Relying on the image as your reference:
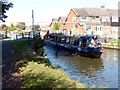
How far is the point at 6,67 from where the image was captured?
13.6 m

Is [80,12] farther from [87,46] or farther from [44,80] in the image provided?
[44,80]

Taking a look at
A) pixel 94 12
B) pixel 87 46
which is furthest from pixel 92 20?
pixel 87 46

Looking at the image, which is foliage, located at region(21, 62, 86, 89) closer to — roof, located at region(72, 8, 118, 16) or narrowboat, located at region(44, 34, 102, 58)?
narrowboat, located at region(44, 34, 102, 58)

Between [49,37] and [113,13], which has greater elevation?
[113,13]

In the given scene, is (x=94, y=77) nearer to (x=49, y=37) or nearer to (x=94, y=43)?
(x=94, y=43)

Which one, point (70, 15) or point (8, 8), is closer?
point (8, 8)

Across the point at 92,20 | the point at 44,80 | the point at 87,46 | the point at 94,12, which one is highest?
the point at 94,12

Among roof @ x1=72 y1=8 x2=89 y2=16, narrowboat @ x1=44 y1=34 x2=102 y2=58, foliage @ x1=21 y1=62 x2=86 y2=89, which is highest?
roof @ x1=72 y1=8 x2=89 y2=16

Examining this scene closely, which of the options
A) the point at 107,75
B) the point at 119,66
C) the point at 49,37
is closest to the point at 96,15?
the point at 49,37

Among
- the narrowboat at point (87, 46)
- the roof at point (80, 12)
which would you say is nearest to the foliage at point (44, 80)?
the narrowboat at point (87, 46)

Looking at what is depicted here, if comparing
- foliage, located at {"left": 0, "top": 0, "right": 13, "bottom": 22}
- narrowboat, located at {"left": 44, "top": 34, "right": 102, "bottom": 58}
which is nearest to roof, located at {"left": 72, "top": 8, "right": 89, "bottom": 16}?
narrowboat, located at {"left": 44, "top": 34, "right": 102, "bottom": 58}

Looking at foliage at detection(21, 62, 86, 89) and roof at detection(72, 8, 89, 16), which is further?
roof at detection(72, 8, 89, 16)

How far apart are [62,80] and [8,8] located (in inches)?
332

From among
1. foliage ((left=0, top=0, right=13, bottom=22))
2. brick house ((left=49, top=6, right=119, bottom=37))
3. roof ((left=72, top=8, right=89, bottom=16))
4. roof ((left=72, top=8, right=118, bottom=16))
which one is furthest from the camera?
roof ((left=72, top=8, right=118, bottom=16))
